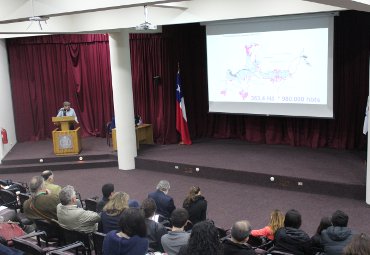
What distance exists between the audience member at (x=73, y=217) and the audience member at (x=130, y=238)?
1492 millimetres

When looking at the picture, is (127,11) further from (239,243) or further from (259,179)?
(239,243)

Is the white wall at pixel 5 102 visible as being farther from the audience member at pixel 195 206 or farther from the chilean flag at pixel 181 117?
the audience member at pixel 195 206

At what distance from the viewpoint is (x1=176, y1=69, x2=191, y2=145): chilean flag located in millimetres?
11094

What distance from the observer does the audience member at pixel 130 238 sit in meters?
3.64

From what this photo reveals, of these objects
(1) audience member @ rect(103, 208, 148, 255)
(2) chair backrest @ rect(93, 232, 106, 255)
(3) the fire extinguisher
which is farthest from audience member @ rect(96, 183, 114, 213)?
(3) the fire extinguisher

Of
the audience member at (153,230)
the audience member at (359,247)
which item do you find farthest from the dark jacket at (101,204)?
the audience member at (359,247)

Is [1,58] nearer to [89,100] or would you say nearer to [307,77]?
[89,100]

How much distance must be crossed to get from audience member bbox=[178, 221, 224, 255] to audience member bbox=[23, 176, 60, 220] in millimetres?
2941

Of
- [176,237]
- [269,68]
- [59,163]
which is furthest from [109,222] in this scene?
[59,163]

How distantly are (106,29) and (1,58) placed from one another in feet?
13.3

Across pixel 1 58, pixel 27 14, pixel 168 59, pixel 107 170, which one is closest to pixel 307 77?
pixel 168 59

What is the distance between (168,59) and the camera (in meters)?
11.6

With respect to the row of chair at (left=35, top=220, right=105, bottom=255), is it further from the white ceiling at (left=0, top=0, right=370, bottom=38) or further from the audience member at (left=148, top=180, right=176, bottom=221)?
the white ceiling at (left=0, top=0, right=370, bottom=38)

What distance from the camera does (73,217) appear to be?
512cm
